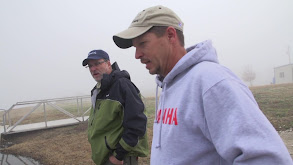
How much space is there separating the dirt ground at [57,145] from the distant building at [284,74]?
3830cm

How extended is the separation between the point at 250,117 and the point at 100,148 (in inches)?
75.5

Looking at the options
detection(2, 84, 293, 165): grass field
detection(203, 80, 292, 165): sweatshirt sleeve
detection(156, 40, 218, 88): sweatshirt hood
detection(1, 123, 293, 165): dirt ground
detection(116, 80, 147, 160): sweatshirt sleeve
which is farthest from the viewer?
detection(2, 84, 293, 165): grass field

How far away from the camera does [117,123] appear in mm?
2535

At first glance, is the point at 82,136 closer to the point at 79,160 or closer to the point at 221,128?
the point at 79,160

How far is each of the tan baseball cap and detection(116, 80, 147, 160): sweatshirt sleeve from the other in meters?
1.24

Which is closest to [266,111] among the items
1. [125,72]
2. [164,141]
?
[125,72]

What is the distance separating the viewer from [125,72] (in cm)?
280

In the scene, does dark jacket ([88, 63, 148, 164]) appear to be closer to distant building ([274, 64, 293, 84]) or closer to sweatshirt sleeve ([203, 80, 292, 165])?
sweatshirt sleeve ([203, 80, 292, 165])

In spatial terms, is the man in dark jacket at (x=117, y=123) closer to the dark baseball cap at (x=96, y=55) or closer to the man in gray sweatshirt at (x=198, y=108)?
the dark baseball cap at (x=96, y=55)

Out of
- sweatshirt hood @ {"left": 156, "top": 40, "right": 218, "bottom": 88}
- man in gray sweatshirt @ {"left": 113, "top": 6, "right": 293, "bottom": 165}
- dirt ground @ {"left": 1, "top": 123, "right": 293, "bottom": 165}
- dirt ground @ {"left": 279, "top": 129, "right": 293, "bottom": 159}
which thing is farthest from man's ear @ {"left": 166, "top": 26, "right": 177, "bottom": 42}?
dirt ground @ {"left": 279, "top": 129, "right": 293, "bottom": 159}

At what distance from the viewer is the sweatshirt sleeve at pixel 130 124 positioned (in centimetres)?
242

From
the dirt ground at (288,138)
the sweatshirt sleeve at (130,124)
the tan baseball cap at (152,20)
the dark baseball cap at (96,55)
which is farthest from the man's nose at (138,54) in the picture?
the dirt ground at (288,138)

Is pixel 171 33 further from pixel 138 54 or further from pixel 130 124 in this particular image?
pixel 130 124

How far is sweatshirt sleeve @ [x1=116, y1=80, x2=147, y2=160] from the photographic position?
95.3 inches
